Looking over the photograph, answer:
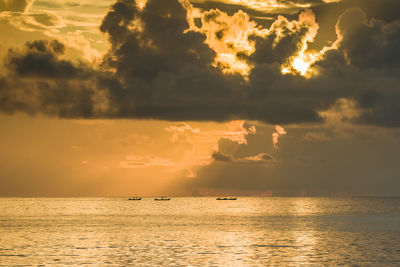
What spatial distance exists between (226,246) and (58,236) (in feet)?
139

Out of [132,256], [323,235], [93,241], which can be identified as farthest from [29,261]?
[323,235]

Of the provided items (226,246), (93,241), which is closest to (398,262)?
(226,246)

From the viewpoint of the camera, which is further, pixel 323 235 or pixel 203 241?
pixel 323 235

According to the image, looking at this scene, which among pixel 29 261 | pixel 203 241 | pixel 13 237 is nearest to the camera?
pixel 29 261

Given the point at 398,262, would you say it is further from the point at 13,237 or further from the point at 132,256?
the point at 13,237

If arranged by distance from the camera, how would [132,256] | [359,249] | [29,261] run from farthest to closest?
[359,249] < [132,256] < [29,261]

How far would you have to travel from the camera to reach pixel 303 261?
86.1m

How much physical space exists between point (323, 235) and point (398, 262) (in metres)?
49.1

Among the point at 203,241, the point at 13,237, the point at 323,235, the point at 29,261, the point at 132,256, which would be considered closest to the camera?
the point at 29,261

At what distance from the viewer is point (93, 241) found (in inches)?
4596

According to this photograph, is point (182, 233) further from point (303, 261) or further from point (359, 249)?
point (303, 261)

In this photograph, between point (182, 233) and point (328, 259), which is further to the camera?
point (182, 233)

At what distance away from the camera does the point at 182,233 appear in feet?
457

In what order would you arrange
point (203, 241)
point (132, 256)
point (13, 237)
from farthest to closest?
point (13, 237)
point (203, 241)
point (132, 256)
